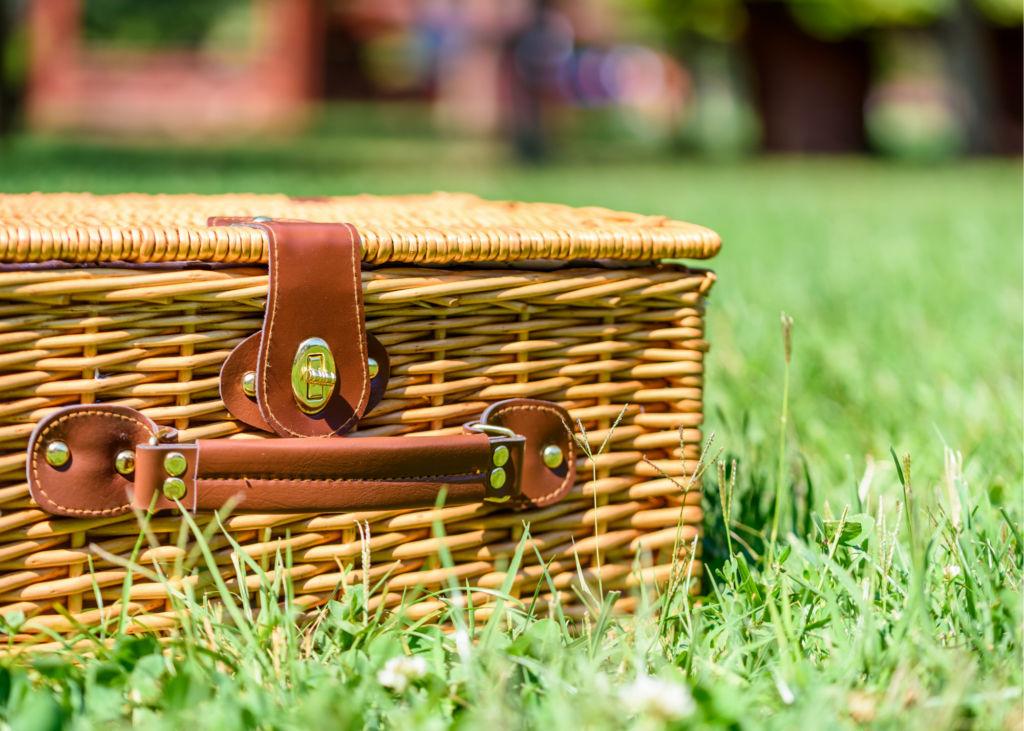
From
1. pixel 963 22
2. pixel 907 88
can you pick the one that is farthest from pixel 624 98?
pixel 963 22

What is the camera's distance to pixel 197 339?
896 millimetres

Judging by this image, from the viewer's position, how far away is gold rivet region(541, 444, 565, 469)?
3.35ft

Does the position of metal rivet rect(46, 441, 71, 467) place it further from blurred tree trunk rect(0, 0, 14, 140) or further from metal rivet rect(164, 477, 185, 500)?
blurred tree trunk rect(0, 0, 14, 140)

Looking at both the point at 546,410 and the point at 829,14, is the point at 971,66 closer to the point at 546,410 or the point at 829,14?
the point at 829,14

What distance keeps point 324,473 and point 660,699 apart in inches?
15.6

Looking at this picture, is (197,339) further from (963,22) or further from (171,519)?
(963,22)

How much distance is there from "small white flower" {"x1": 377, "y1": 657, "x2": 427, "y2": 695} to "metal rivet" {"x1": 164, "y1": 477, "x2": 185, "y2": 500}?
258 mm

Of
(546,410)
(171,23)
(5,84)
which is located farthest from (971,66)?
(171,23)

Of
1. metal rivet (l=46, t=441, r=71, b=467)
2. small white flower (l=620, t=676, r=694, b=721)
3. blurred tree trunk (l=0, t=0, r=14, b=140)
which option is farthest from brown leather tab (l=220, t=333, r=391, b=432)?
blurred tree trunk (l=0, t=0, r=14, b=140)

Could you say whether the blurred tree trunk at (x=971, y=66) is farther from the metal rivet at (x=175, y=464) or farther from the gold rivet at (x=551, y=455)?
the metal rivet at (x=175, y=464)

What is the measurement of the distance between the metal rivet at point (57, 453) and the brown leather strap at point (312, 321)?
178 millimetres

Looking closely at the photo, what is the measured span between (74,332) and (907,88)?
35505 millimetres

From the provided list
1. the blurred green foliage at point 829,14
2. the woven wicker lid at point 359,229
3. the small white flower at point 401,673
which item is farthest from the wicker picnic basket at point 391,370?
the blurred green foliage at point 829,14

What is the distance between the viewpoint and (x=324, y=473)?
2.99 ft
